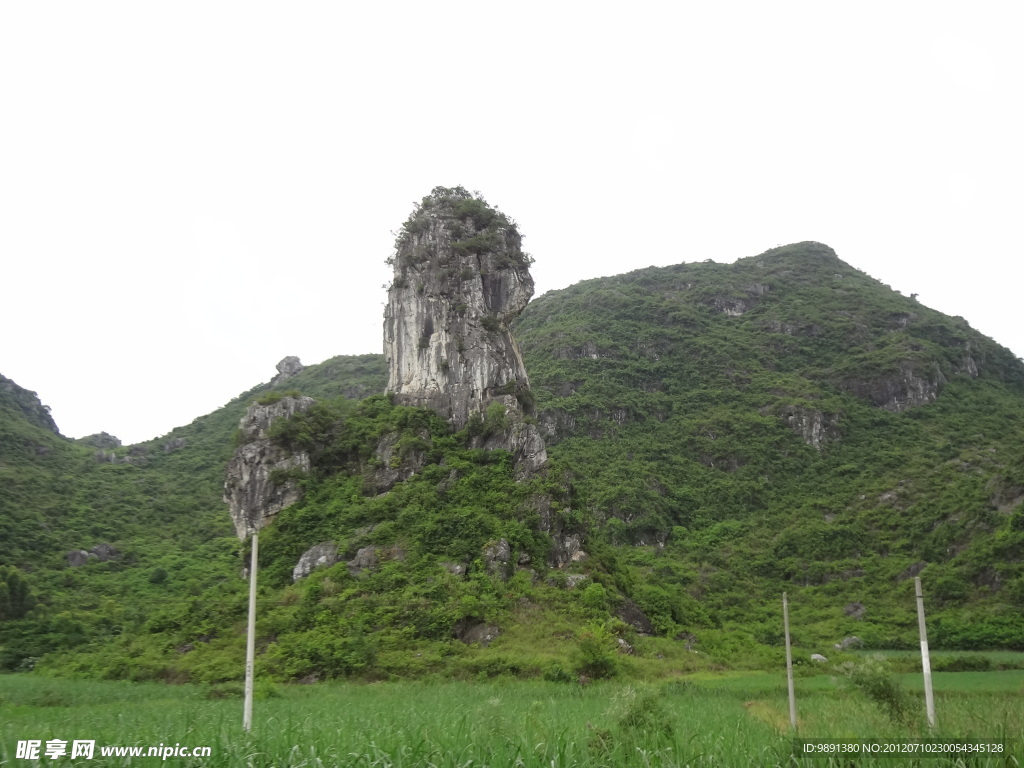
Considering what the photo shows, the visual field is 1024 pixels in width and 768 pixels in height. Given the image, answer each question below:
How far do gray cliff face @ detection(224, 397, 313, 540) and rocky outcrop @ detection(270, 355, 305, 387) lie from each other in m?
63.2

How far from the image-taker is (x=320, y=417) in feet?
132

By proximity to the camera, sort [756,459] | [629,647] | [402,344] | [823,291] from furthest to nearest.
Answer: [823,291]
[756,459]
[402,344]
[629,647]

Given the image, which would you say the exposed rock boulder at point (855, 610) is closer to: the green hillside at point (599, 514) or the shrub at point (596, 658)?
the green hillside at point (599, 514)

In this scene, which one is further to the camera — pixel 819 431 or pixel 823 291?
pixel 823 291

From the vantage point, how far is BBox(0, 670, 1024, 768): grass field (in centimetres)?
537

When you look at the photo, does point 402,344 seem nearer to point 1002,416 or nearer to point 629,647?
point 629,647

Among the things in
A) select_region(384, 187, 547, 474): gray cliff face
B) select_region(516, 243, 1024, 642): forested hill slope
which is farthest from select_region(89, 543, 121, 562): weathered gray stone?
select_region(516, 243, 1024, 642): forested hill slope

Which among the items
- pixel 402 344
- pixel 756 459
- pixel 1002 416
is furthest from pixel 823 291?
pixel 402 344

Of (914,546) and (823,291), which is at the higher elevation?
(823,291)

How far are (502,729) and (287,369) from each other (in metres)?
102

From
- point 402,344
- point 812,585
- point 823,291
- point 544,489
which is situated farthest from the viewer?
point 823,291

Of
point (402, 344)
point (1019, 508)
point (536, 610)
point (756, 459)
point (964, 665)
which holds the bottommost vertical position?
point (964, 665)

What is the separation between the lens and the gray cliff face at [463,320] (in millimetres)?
39719

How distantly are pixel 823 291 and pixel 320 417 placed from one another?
84850 mm
